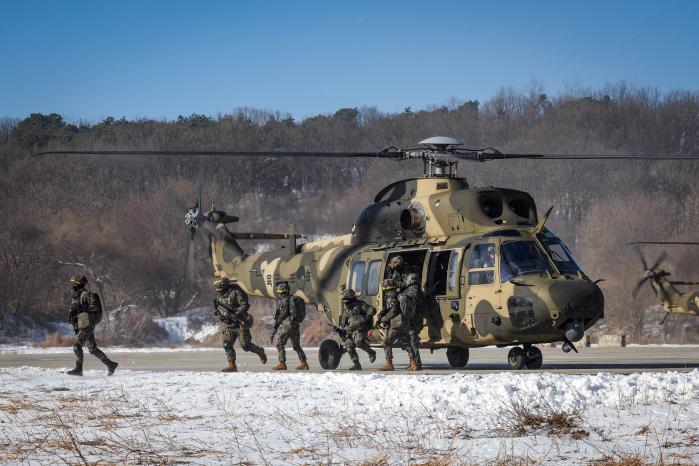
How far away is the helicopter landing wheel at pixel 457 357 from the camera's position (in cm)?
2031

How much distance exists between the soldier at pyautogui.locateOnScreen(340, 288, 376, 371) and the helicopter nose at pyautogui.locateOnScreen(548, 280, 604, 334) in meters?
3.79

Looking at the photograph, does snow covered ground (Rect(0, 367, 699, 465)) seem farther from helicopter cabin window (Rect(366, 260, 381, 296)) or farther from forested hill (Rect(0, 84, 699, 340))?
forested hill (Rect(0, 84, 699, 340))

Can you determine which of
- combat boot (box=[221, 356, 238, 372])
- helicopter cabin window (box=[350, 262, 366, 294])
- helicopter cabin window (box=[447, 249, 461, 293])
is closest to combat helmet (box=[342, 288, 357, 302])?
helicopter cabin window (box=[350, 262, 366, 294])

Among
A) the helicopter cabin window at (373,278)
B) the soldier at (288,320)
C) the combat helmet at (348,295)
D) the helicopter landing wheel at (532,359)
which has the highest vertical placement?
the helicopter cabin window at (373,278)

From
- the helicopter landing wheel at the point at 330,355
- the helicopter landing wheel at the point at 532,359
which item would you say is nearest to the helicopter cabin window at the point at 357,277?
the helicopter landing wheel at the point at 330,355

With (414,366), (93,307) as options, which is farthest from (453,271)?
(93,307)

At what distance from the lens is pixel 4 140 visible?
227 feet

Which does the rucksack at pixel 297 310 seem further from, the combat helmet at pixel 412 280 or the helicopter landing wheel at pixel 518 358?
the helicopter landing wheel at pixel 518 358

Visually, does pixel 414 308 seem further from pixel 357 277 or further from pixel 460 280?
pixel 357 277

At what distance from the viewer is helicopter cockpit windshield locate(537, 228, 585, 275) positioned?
17.6 m

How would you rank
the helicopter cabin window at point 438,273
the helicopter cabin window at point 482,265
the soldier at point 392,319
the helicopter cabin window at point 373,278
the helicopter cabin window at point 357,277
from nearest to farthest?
1. the helicopter cabin window at point 482,265
2. the soldier at point 392,319
3. the helicopter cabin window at point 438,273
4. the helicopter cabin window at point 373,278
5. the helicopter cabin window at point 357,277

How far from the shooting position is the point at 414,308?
1828 cm

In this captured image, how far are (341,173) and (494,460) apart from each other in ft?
113

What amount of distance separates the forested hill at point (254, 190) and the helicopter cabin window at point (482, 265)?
72.6 ft
